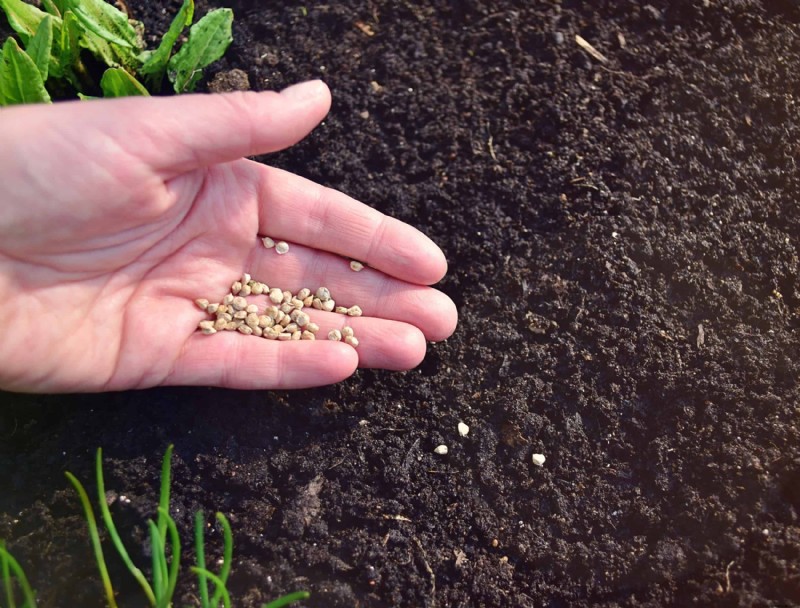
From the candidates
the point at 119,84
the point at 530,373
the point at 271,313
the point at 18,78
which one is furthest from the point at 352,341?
the point at 18,78

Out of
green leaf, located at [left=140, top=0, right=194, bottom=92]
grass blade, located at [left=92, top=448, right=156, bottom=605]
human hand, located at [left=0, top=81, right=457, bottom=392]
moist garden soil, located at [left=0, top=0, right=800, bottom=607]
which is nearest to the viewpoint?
grass blade, located at [left=92, top=448, right=156, bottom=605]

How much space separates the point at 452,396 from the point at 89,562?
0.99 m

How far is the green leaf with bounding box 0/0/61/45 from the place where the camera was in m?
1.85

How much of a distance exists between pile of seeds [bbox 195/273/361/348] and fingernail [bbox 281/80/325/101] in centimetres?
53

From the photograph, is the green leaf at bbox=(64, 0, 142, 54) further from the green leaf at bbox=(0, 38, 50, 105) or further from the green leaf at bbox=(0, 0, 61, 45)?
the green leaf at bbox=(0, 38, 50, 105)

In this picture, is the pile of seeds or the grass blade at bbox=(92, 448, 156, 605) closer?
the grass blade at bbox=(92, 448, 156, 605)

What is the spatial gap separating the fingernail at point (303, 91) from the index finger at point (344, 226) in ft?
0.98

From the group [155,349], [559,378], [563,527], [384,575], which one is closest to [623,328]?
[559,378]

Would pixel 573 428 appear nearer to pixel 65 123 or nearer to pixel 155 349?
pixel 155 349

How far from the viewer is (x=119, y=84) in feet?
6.14

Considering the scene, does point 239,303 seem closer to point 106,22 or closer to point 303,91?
point 303,91

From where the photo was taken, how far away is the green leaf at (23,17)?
1.85m

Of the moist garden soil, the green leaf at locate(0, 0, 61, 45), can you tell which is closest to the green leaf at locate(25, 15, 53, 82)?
the green leaf at locate(0, 0, 61, 45)

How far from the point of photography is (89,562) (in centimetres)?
167
